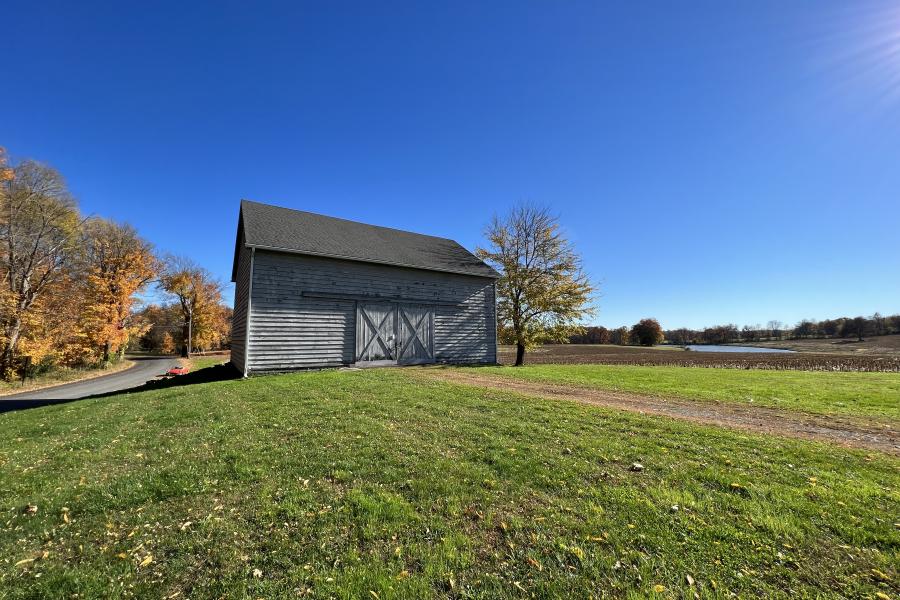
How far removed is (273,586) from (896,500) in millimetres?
6146

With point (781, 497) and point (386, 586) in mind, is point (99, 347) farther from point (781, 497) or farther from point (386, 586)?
point (781, 497)

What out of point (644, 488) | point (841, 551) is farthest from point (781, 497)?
point (644, 488)

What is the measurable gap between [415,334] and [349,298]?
3.54 meters

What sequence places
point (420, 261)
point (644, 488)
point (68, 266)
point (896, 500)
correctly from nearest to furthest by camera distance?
point (896, 500) → point (644, 488) → point (420, 261) → point (68, 266)

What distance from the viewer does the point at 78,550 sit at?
3.30 metres

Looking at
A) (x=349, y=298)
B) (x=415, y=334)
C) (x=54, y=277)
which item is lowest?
(x=415, y=334)

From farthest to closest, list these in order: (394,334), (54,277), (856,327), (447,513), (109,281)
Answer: (856,327) → (109,281) → (54,277) → (394,334) → (447,513)

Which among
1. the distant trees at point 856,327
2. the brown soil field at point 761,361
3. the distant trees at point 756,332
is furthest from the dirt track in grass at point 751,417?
the distant trees at point 856,327

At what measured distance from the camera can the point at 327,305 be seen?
49.5 feet

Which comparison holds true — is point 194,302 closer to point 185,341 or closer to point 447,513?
point 185,341

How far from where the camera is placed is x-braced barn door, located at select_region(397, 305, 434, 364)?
1664cm

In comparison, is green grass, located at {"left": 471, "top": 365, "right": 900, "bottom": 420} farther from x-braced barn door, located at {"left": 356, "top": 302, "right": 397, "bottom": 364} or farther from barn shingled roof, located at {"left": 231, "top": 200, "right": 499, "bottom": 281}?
barn shingled roof, located at {"left": 231, "top": 200, "right": 499, "bottom": 281}

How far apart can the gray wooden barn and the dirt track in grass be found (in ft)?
21.9

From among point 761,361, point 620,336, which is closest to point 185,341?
point 761,361
